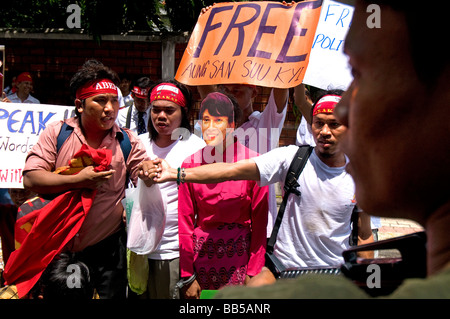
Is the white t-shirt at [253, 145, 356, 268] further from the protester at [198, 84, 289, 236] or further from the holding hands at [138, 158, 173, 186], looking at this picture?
the protester at [198, 84, 289, 236]

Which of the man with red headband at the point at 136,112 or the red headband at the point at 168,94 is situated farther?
the man with red headband at the point at 136,112

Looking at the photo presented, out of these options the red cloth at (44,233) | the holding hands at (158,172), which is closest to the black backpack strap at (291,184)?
the holding hands at (158,172)

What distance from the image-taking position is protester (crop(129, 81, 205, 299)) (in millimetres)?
3871

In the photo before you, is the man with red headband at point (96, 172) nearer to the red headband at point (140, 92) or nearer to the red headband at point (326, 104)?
the red headband at point (326, 104)

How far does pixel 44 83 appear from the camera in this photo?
10805 mm

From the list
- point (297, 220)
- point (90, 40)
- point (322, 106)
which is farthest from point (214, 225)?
point (90, 40)

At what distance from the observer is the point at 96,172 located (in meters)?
3.38

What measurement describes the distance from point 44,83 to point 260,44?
808 cm

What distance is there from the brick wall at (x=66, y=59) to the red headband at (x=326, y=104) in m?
6.94

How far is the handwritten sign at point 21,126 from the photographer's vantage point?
502 centimetres

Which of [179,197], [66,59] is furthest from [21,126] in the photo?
[66,59]

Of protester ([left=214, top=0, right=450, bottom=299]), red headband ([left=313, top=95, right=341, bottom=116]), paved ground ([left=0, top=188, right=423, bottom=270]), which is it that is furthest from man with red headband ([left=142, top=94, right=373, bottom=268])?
paved ground ([left=0, top=188, right=423, bottom=270])
